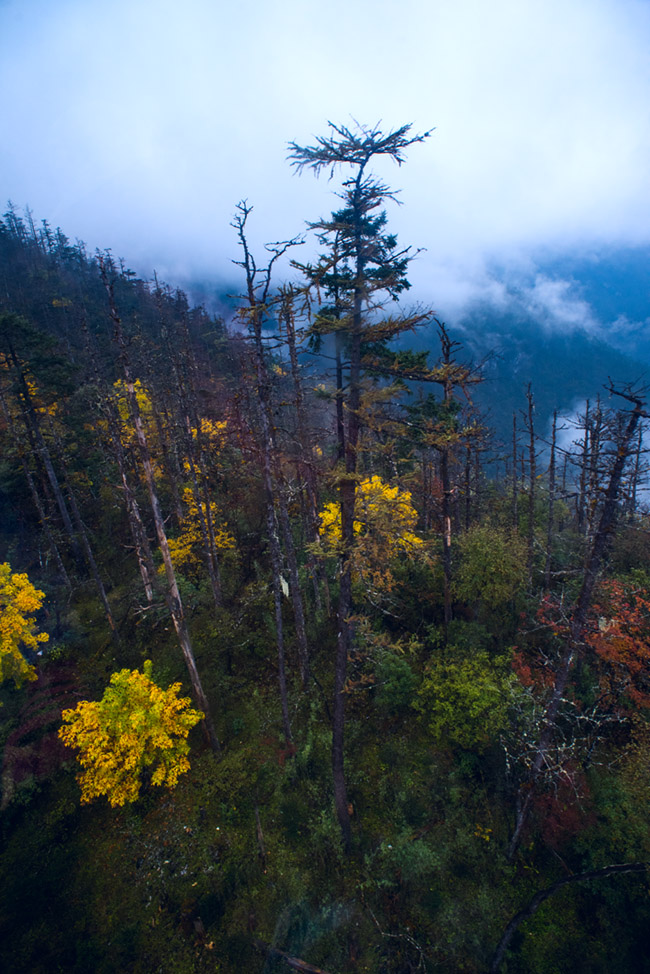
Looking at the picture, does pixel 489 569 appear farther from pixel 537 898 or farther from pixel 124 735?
pixel 124 735

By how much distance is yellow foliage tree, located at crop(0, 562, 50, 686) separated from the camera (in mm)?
12859

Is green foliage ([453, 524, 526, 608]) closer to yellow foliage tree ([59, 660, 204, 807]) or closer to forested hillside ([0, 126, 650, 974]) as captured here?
forested hillside ([0, 126, 650, 974])

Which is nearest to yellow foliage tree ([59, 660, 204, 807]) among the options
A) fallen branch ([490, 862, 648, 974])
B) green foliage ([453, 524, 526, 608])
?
fallen branch ([490, 862, 648, 974])

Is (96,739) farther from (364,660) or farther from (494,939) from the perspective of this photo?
(494,939)

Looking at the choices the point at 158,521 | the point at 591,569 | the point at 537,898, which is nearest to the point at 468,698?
the point at 537,898

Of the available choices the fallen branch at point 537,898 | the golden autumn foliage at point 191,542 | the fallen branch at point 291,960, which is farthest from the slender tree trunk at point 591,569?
the golden autumn foliage at point 191,542

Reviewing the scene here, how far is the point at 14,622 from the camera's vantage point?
12984 millimetres

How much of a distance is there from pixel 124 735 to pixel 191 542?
33.7 feet

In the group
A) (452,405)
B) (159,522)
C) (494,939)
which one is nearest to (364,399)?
(452,405)

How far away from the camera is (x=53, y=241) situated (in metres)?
80.9

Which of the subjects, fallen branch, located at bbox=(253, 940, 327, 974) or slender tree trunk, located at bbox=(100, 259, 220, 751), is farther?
fallen branch, located at bbox=(253, 940, 327, 974)

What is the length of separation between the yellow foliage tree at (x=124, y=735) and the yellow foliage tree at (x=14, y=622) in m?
4.60

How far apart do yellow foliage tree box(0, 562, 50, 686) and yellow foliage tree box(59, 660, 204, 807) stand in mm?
4604

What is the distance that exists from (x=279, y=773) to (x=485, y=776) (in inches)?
282
